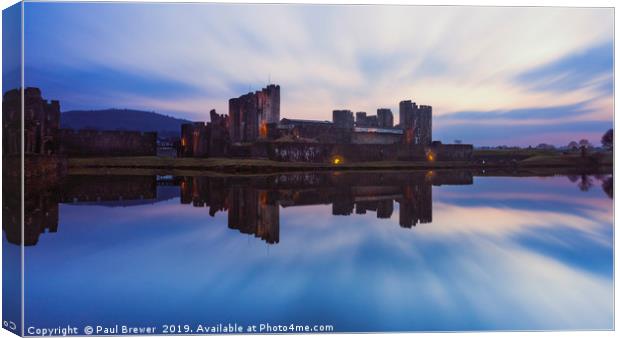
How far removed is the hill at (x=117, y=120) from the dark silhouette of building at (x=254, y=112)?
66.3 inches

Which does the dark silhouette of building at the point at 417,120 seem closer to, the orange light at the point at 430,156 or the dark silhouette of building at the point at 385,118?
the dark silhouette of building at the point at 385,118

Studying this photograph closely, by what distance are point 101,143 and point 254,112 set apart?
526 cm

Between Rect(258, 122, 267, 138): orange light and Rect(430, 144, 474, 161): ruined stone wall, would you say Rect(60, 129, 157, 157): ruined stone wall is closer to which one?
Rect(258, 122, 267, 138): orange light

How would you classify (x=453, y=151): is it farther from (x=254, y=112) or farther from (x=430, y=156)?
(x=254, y=112)

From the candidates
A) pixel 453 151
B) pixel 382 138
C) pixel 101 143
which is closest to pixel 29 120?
pixel 101 143

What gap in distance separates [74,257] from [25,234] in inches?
31.3

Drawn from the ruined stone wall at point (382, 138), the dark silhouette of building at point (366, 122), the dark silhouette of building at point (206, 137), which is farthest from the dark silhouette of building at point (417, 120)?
the dark silhouette of building at point (206, 137)

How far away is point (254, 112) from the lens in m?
16.3

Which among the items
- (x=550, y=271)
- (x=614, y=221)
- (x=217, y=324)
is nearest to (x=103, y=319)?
(x=217, y=324)

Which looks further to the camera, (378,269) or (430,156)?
(430,156)

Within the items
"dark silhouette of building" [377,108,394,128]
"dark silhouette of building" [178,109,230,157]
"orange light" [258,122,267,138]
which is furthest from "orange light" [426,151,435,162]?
"orange light" [258,122,267,138]

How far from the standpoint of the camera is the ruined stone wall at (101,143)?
9.98m

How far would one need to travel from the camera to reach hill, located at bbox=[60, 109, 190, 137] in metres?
9.24

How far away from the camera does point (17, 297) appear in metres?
5.95
